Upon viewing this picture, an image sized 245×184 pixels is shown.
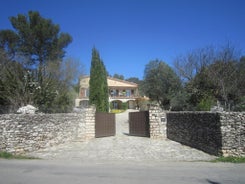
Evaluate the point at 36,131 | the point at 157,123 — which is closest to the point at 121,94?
the point at 157,123

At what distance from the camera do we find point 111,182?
6.11m

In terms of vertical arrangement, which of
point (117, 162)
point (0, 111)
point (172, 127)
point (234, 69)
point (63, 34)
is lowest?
point (117, 162)

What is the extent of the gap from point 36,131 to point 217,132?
29.7 ft

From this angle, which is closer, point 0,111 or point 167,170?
point 167,170

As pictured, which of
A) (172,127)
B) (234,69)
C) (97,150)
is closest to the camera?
(97,150)

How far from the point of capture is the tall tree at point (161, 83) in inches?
1053

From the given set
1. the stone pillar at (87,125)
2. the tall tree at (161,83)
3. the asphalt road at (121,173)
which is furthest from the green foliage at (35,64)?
the tall tree at (161,83)

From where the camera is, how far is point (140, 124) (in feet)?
55.3

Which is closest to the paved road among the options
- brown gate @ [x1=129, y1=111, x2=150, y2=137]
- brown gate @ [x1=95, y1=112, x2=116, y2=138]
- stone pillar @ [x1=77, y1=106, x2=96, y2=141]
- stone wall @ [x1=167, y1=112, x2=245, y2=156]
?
stone wall @ [x1=167, y1=112, x2=245, y2=156]

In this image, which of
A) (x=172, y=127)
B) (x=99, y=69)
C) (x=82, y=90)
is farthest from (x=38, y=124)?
(x=82, y=90)

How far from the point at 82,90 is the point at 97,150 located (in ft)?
120

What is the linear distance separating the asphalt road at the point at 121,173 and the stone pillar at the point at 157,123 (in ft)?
22.1

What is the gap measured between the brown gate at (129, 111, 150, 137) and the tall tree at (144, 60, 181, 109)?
9.00 meters

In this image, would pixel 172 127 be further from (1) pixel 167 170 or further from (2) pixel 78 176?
(2) pixel 78 176
